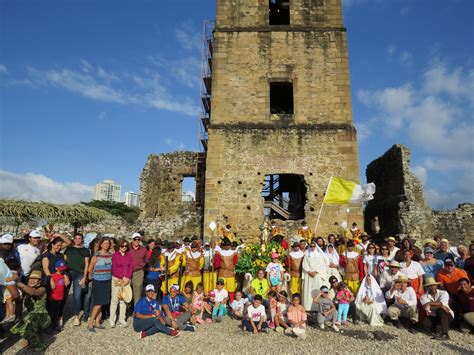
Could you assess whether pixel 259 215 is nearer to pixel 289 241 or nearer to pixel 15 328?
pixel 289 241

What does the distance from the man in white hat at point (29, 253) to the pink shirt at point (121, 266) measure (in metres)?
1.38

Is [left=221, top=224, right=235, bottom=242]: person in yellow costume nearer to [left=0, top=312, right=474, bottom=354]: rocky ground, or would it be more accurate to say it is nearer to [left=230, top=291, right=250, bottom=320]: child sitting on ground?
[left=230, top=291, right=250, bottom=320]: child sitting on ground

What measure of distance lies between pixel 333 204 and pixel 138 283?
25.6 ft

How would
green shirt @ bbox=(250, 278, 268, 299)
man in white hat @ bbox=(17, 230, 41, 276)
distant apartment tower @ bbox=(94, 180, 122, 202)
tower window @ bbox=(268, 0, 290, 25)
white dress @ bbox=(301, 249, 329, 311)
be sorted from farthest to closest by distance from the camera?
distant apartment tower @ bbox=(94, 180, 122, 202) < tower window @ bbox=(268, 0, 290, 25) < white dress @ bbox=(301, 249, 329, 311) < green shirt @ bbox=(250, 278, 268, 299) < man in white hat @ bbox=(17, 230, 41, 276)

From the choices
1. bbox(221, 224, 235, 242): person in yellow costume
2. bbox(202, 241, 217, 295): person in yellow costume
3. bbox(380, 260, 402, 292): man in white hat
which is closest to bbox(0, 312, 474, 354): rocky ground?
bbox(380, 260, 402, 292): man in white hat

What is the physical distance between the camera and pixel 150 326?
5496mm

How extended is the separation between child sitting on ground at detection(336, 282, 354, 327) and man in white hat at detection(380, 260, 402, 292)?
81cm

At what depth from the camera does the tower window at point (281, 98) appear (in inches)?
545

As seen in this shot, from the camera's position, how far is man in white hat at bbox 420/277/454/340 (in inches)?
219

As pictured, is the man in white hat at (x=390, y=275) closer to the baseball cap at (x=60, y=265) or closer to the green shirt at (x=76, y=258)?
the green shirt at (x=76, y=258)

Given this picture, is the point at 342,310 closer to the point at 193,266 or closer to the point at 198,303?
the point at 198,303

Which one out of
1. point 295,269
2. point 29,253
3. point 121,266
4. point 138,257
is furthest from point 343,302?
point 29,253

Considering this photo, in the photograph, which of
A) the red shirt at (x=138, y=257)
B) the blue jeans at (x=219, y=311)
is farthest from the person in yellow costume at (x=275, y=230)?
the red shirt at (x=138, y=257)

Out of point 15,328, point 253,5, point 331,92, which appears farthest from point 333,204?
point 15,328
